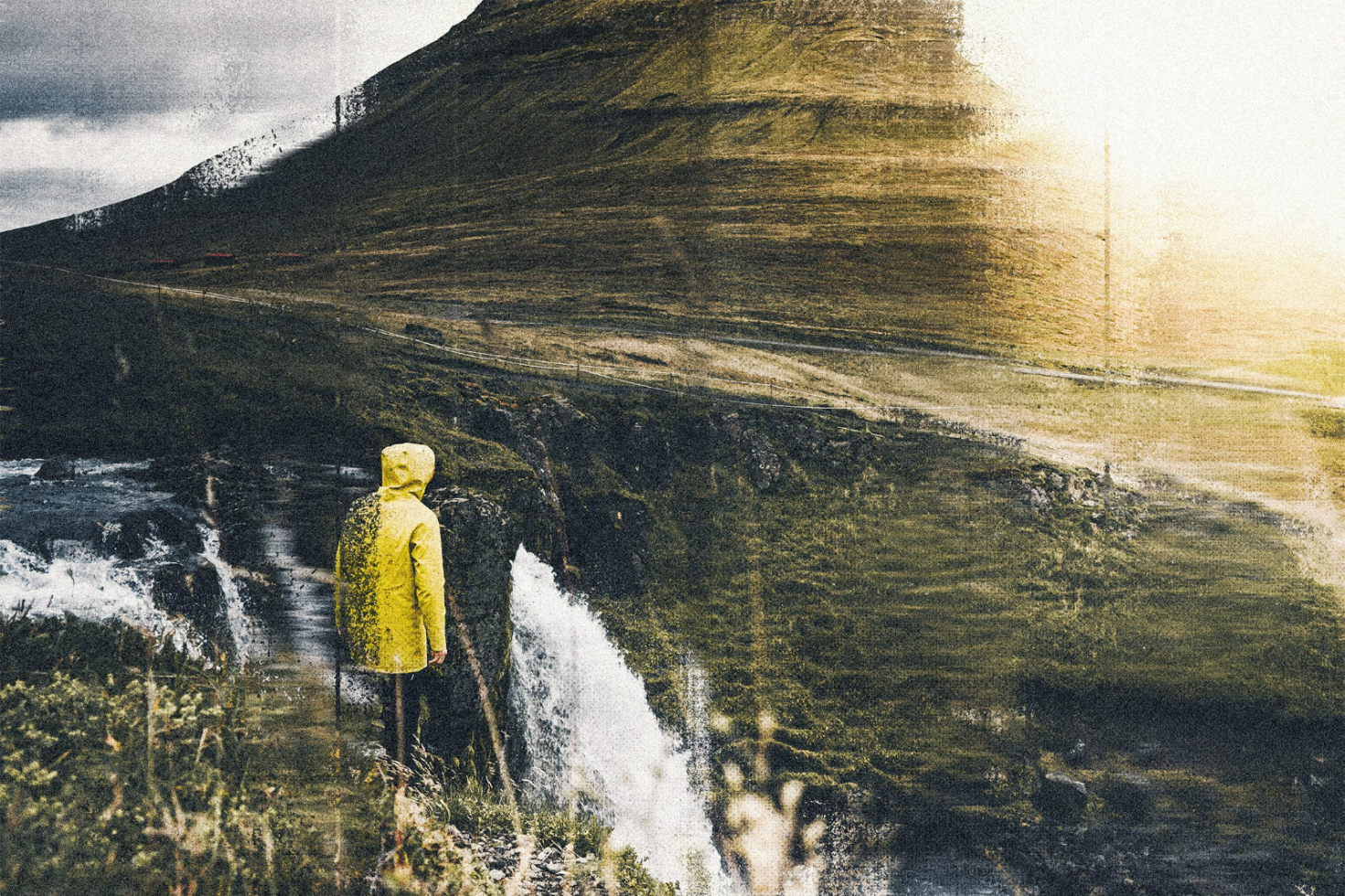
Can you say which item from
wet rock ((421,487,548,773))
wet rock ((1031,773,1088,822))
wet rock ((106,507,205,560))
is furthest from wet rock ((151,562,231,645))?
wet rock ((1031,773,1088,822))

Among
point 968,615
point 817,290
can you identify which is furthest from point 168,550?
point 968,615

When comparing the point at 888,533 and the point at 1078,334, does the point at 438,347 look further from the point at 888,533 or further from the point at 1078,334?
the point at 1078,334

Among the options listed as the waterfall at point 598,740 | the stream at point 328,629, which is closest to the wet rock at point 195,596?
the stream at point 328,629

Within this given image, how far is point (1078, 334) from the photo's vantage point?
4.88m

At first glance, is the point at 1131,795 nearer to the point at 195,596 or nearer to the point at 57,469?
the point at 195,596

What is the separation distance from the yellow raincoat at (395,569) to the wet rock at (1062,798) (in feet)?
9.97

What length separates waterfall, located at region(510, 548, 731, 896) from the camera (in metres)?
4.37

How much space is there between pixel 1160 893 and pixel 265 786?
3.94 metres

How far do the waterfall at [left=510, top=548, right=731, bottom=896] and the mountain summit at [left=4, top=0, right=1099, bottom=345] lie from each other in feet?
4.89

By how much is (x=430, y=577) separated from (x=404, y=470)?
1.12 ft

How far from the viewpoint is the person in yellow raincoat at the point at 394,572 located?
302 centimetres

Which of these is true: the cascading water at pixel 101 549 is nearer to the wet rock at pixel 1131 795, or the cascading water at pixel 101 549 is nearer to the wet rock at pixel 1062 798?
the wet rock at pixel 1062 798

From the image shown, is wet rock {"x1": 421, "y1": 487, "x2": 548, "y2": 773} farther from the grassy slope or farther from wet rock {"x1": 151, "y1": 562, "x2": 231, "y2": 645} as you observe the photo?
wet rock {"x1": 151, "y1": 562, "x2": 231, "y2": 645}

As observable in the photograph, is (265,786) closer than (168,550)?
Yes
